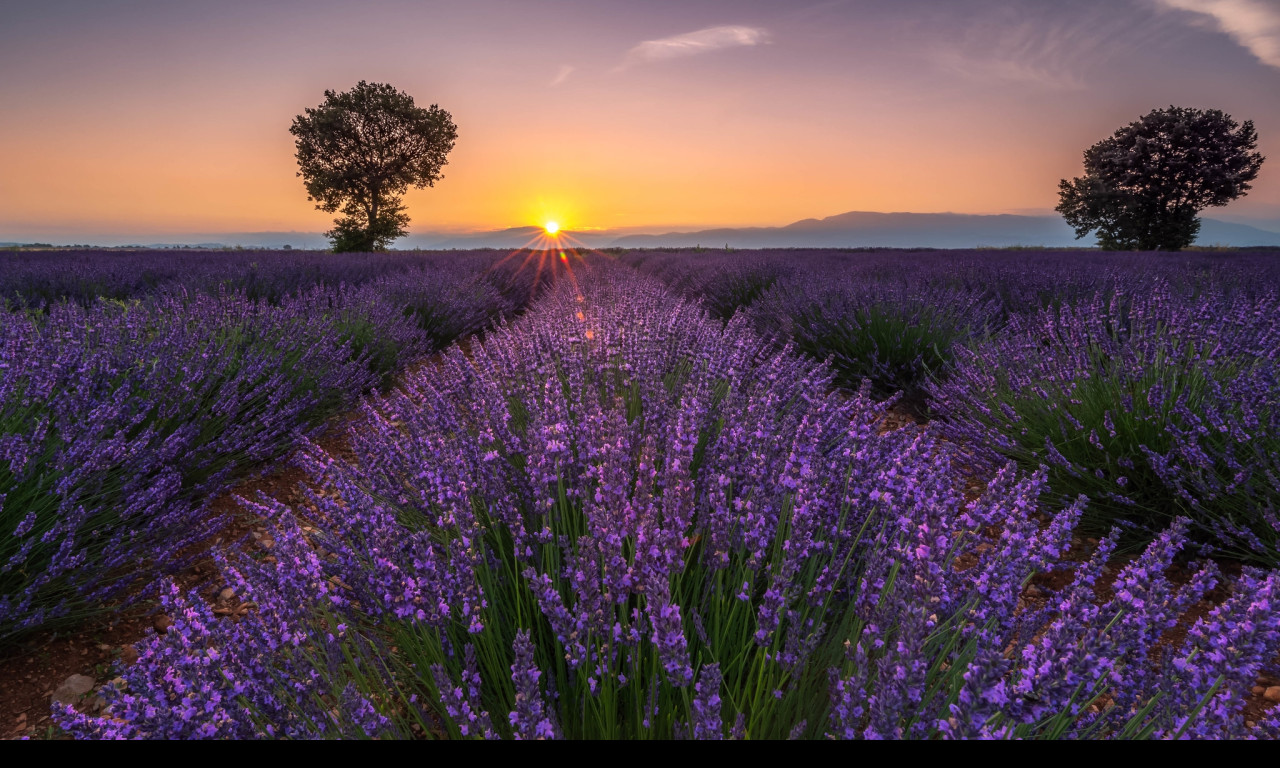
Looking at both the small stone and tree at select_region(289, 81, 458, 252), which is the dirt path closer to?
the small stone

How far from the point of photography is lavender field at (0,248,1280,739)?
907 mm

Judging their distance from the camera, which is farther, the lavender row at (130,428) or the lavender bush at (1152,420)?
the lavender bush at (1152,420)

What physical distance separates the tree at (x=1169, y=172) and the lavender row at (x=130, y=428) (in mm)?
30956

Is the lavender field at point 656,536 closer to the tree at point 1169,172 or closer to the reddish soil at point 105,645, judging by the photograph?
the reddish soil at point 105,645

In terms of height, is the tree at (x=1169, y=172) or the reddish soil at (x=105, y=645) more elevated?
the tree at (x=1169, y=172)

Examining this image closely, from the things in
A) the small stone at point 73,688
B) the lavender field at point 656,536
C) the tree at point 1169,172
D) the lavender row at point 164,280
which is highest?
the tree at point 1169,172

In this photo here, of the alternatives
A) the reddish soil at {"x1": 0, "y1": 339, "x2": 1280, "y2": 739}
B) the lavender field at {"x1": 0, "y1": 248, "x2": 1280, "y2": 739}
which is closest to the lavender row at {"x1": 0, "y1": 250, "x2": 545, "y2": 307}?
the lavender field at {"x1": 0, "y1": 248, "x2": 1280, "y2": 739}

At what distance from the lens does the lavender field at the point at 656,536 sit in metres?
0.91

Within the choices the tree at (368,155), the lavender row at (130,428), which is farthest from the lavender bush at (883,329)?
the tree at (368,155)

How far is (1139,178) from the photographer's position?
934 inches

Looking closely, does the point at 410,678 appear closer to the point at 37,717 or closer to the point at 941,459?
the point at 37,717

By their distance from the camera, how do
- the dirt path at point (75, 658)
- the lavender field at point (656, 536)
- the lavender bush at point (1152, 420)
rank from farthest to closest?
the lavender bush at point (1152, 420) → the dirt path at point (75, 658) → the lavender field at point (656, 536)

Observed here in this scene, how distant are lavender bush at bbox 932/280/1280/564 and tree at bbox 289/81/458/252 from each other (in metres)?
25.5
